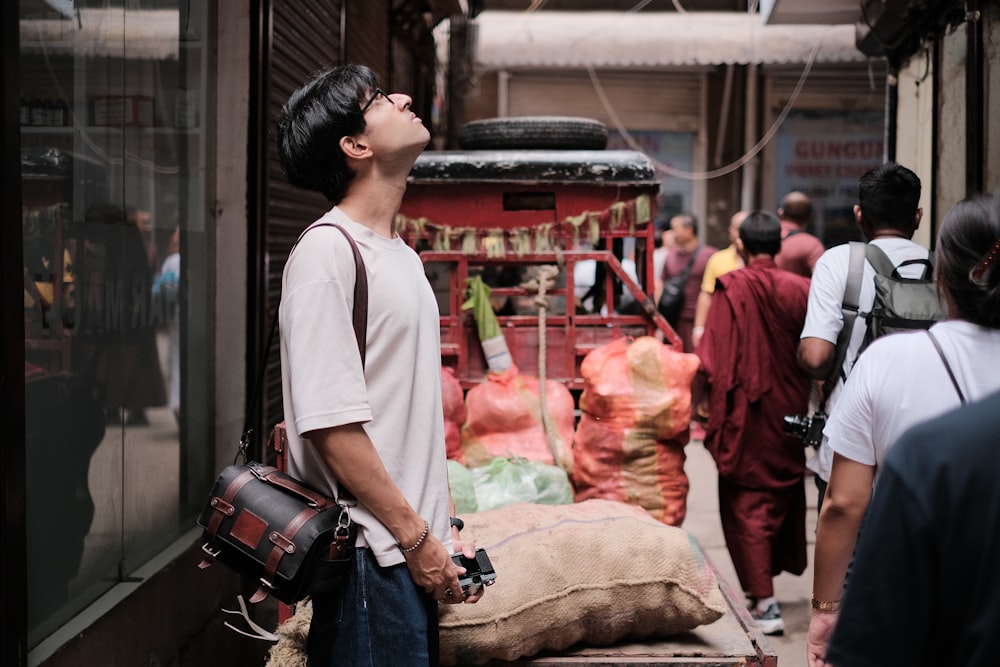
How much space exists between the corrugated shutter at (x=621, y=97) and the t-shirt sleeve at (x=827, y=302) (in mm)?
11600

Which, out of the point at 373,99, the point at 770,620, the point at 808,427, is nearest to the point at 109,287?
the point at 373,99

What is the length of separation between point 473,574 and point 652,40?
34.1 ft

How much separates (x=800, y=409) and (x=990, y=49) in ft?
7.77

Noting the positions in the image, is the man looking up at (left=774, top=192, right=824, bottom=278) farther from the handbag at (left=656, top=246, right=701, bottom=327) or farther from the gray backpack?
the gray backpack

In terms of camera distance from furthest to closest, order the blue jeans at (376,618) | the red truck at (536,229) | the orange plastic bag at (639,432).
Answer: the red truck at (536,229), the orange plastic bag at (639,432), the blue jeans at (376,618)

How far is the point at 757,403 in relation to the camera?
16.8 feet

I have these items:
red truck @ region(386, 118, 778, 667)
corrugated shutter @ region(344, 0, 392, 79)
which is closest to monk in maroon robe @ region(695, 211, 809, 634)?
red truck @ region(386, 118, 778, 667)

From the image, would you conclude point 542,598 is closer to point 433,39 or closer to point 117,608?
point 117,608

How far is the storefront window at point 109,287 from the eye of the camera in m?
3.18

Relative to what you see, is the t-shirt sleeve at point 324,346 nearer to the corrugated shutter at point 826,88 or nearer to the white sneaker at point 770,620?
the white sneaker at point 770,620

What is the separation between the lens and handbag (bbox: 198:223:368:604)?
7.07 feet

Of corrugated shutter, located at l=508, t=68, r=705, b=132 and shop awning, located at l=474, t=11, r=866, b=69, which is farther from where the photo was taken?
corrugated shutter, located at l=508, t=68, r=705, b=132

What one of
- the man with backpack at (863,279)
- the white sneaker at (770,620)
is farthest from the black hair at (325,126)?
the white sneaker at (770,620)

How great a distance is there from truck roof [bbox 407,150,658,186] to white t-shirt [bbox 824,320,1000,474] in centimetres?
308
